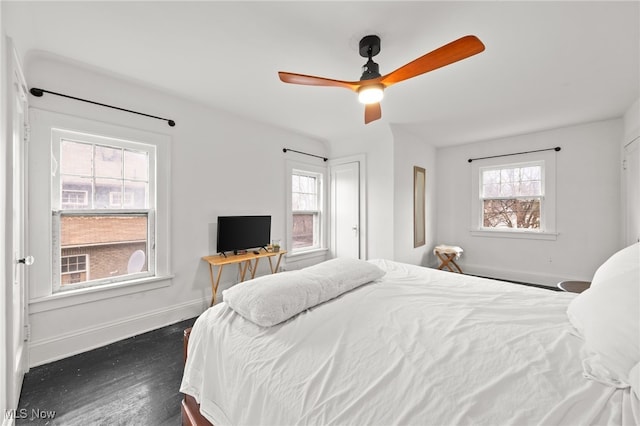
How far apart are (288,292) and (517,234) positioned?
15.0 feet

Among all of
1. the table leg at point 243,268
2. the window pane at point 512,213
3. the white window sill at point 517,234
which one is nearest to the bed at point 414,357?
the table leg at point 243,268

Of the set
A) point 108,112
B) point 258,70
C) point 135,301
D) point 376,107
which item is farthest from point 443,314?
point 108,112

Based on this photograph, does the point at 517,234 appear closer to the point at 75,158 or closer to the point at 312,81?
the point at 312,81

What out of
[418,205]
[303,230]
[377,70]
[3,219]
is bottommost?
[303,230]

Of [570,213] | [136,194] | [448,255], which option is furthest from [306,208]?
[570,213]

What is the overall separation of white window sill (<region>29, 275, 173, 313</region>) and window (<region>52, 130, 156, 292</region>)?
0.31ft

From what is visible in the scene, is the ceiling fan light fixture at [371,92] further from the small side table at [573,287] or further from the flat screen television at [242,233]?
the small side table at [573,287]

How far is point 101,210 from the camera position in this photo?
2.44 meters

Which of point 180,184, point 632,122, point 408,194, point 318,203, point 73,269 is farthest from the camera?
point 318,203

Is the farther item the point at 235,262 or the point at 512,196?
the point at 512,196

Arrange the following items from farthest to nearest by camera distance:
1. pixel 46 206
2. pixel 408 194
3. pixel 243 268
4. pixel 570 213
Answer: pixel 408 194 → pixel 570 213 → pixel 243 268 → pixel 46 206

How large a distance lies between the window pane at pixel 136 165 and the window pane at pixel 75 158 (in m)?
0.27

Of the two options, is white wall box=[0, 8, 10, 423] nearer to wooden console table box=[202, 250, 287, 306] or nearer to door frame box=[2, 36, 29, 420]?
door frame box=[2, 36, 29, 420]

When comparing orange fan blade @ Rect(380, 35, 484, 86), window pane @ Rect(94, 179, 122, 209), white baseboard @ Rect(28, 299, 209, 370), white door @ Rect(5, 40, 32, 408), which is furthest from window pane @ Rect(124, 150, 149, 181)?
orange fan blade @ Rect(380, 35, 484, 86)
